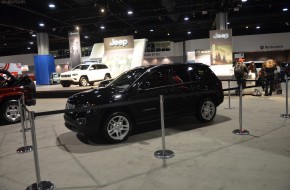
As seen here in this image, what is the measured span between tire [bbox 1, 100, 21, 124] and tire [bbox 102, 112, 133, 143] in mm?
4453

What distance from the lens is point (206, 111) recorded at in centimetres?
699

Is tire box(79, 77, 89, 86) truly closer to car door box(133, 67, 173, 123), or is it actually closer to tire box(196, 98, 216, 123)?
tire box(196, 98, 216, 123)

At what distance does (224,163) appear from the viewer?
13.9 feet

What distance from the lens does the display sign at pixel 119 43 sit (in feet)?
67.6

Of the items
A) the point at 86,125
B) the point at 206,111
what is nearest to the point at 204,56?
the point at 206,111

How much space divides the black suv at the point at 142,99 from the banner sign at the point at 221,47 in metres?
11.6

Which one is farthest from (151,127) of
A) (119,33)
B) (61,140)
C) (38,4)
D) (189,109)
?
(119,33)

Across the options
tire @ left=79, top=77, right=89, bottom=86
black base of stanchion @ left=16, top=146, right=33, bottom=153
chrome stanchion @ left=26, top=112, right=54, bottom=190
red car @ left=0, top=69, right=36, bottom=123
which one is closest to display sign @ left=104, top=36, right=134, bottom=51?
tire @ left=79, top=77, right=89, bottom=86

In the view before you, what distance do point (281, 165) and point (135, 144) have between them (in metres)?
2.74

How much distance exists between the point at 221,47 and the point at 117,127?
47.2 feet

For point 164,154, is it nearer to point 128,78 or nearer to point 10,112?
point 128,78

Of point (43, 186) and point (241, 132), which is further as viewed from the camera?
point (241, 132)

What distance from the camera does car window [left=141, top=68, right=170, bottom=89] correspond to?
19.3ft

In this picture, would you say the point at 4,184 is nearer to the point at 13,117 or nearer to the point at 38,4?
the point at 13,117
